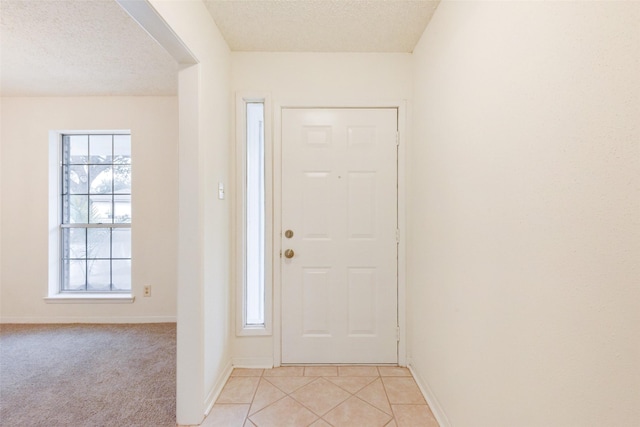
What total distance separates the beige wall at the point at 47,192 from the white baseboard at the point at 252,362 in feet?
4.51

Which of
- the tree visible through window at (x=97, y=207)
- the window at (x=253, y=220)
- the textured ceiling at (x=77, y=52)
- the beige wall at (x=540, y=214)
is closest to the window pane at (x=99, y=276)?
the tree visible through window at (x=97, y=207)

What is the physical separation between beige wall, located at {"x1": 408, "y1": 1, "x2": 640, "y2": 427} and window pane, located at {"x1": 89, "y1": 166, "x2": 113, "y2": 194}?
3.55 m

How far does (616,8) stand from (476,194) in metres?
0.73

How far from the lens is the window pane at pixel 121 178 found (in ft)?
10.7

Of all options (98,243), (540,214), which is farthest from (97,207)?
(540,214)

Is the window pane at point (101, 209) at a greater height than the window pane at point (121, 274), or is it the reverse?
the window pane at point (101, 209)

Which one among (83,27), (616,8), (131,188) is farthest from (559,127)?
(131,188)

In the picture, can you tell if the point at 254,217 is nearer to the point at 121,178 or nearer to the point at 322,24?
the point at 322,24

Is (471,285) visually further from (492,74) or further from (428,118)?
(428,118)

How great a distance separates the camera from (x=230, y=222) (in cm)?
218

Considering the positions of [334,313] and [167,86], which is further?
[167,86]

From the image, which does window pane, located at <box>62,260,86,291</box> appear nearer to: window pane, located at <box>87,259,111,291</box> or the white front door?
window pane, located at <box>87,259,111,291</box>

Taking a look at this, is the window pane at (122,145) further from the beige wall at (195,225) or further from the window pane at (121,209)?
the beige wall at (195,225)

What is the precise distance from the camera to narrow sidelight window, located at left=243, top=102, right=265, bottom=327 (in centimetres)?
230
